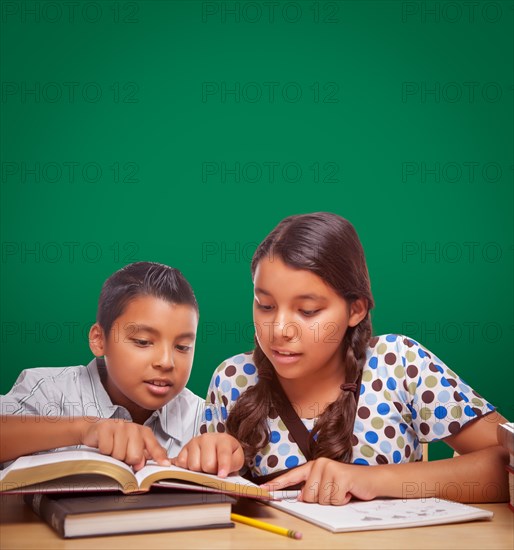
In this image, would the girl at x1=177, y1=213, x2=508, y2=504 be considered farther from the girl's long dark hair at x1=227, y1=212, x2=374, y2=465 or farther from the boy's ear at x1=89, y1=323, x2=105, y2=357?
the boy's ear at x1=89, y1=323, x2=105, y2=357

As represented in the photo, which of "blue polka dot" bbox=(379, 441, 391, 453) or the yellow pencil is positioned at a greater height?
"blue polka dot" bbox=(379, 441, 391, 453)

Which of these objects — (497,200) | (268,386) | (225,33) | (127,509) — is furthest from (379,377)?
(225,33)

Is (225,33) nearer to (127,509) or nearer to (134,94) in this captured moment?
(134,94)

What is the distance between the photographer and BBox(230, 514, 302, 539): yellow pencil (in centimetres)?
90

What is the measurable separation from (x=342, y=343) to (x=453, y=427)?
0.85 ft

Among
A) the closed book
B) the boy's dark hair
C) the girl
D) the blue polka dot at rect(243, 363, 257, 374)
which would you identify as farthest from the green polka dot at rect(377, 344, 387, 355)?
the closed book

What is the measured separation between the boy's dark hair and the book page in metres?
0.72

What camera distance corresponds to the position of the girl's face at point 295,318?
133cm

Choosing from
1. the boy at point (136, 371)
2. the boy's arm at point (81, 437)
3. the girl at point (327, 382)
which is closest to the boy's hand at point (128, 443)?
the boy's arm at point (81, 437)

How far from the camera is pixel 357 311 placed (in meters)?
1.45

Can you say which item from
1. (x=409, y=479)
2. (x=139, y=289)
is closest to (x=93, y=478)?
(x=409, y=479)

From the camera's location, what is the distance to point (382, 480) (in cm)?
113

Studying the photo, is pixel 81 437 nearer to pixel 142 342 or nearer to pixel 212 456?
pixel 212 456

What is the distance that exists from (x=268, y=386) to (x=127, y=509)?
584mm
